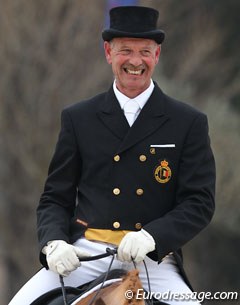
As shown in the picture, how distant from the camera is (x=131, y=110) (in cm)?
589

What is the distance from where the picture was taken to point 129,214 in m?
5.76

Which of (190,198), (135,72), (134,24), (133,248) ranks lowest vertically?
(133,248)

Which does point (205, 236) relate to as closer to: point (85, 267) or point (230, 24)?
point (230, 24)

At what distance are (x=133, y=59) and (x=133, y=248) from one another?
38.4 inches

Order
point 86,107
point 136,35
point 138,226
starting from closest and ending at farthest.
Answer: point 136,35 → point 138,226 → point 86,107

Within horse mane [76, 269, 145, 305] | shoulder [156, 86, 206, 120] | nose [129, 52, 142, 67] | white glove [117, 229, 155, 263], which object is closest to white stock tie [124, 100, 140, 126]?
shoulder [156, 86, 206, 120]

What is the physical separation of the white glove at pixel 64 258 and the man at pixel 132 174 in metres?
0.03

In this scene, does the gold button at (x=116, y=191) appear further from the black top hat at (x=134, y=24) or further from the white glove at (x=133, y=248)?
the black top hat at (x=134, y=24)

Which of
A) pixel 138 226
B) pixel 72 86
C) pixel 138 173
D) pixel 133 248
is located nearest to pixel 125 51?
pixel 138 173

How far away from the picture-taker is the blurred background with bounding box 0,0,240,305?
56.9ft

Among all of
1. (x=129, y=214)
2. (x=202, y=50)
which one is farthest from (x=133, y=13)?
(x=202, y=50)

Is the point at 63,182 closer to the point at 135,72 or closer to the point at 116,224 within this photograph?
the point at 116,224

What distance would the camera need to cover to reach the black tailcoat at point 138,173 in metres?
5.73

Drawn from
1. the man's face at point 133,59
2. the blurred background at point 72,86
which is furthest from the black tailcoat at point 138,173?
the blurred background at point 72,86
